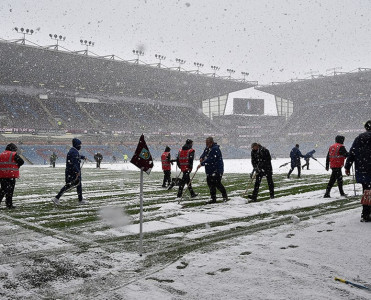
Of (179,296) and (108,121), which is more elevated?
(108,121)

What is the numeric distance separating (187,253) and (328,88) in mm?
70595

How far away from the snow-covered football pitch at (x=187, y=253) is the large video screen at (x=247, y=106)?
69.9 m

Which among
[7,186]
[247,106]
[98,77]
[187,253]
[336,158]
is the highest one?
[98,77]

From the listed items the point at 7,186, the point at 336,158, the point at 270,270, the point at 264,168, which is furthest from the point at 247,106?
the point at 270,270

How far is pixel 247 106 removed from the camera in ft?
256

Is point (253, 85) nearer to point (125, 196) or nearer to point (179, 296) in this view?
point (125, 196)

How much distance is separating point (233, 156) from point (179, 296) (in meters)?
61.1

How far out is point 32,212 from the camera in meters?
8.49

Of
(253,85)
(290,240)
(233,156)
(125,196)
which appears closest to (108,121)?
(233,156)

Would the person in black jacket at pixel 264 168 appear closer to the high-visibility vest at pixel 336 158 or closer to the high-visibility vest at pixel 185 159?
the high-visibility vest at pixel 336 158

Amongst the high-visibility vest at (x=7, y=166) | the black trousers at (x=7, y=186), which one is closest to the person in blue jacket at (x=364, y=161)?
the high-visibility vest at (x=7, y=166)

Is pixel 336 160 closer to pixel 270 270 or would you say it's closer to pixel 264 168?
pixel 264 168

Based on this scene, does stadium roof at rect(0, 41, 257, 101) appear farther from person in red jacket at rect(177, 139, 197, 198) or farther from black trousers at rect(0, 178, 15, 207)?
person in red jacket at rect(177, 139, 197, 198)

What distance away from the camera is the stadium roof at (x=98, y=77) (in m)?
46.0
